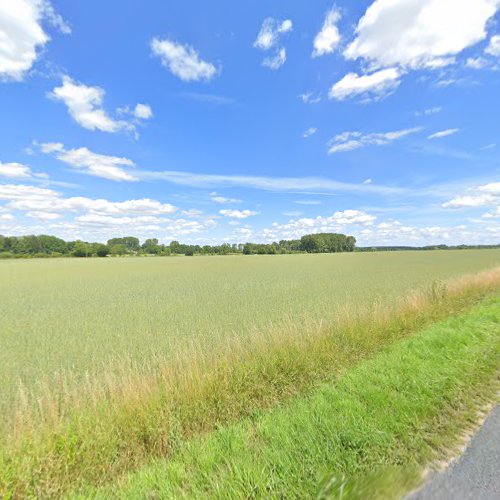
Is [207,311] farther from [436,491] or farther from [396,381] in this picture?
[436,491]

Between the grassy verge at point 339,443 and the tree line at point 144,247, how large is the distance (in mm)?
148776

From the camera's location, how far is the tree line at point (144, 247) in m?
132

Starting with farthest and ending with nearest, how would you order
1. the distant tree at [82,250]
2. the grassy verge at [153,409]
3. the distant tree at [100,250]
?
1. the distant tree at [100,250]
2. the distant tree at [82,250]
3. the grassy verge at [153,409]

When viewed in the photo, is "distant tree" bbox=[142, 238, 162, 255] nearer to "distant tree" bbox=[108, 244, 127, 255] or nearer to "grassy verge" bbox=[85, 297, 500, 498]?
"distant tree" bbox=[108, 244, 127, 255]

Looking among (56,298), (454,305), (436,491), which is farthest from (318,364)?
(56,298)

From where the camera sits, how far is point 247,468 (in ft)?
9.51

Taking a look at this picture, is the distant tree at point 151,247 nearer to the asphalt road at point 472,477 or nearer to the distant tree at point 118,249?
the distant tree at point 118,249

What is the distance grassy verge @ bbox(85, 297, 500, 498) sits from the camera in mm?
2738

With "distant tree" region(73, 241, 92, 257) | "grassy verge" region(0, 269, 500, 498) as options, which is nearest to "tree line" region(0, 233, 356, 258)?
"distant tree" region(73, 241, 92, 257)

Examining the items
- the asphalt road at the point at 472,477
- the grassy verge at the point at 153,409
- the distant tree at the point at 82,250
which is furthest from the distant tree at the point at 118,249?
the asphalt road at the point at 472,477

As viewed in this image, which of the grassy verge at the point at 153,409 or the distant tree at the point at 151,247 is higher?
the distant tree at the point at 151,247

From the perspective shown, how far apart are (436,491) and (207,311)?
13382mm

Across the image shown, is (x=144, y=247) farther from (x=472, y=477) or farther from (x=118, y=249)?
(x=472, y=477)

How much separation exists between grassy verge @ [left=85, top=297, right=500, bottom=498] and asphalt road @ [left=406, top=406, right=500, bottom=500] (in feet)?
0.51
